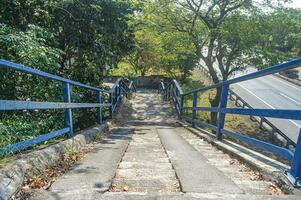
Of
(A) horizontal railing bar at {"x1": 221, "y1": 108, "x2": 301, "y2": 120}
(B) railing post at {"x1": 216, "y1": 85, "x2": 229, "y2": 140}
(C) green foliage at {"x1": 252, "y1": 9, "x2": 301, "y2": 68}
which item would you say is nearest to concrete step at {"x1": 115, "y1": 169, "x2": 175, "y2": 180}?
(A) horizontal railing bar at {"x1": 221, "y1": 108, "x2": 301, "y2": 120}

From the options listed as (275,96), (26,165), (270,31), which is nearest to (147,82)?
(275,96)

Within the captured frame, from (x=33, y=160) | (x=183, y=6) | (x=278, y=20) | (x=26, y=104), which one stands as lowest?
(x=33, y=160)

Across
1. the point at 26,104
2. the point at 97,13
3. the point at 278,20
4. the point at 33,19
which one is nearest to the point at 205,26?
the point at 278,20

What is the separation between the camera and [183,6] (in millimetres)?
17297

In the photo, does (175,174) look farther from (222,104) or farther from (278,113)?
(222,104)

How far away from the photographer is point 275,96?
28.9 m

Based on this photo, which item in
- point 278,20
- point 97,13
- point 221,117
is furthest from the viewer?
point 278,20

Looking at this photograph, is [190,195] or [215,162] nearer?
[190,195]

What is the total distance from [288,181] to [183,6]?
15593 millimetres

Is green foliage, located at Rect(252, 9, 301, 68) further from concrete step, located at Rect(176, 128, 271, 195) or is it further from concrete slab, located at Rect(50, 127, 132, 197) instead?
concrete slab, located at Rect(50, 127, 132, 197)

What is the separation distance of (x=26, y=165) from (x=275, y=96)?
2895 centimetres

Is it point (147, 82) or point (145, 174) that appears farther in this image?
point (147, 82)

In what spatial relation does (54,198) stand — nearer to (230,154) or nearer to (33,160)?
(33,160)

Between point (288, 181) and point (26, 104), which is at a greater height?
point (26, 104)
